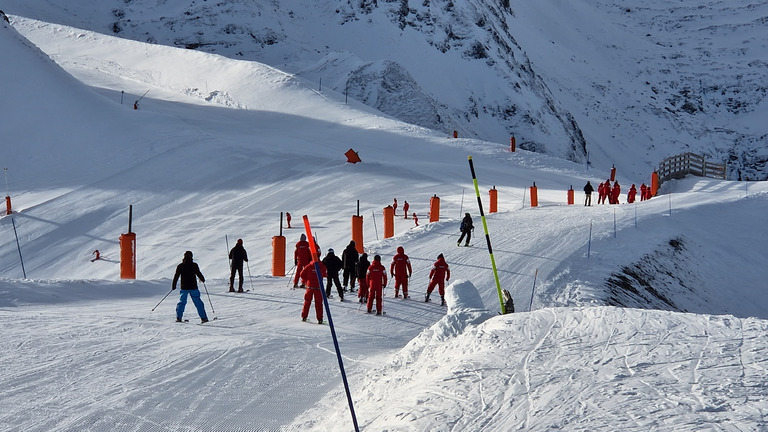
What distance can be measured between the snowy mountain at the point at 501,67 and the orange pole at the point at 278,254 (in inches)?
1487

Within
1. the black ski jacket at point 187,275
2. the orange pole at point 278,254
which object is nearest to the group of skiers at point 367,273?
the black ski jacket at point 187,275

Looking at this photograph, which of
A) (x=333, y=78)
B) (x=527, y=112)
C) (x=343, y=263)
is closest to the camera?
(x=343, y=263)

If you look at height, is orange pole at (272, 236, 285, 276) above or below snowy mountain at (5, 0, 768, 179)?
below

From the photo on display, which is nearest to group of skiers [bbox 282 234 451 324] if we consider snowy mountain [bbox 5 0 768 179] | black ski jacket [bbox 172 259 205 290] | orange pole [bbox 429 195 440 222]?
black ski jacket [bbox 172 259 205 290]

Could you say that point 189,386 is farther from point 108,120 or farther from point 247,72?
point 247,72

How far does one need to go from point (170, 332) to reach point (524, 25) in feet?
318

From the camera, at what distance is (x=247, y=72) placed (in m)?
53.9

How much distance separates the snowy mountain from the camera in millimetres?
69312

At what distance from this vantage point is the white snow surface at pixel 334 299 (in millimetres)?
7566

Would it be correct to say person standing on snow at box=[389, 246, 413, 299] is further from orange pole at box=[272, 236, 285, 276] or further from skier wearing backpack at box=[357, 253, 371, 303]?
orange pole at box=[272, 236, 285, 276]

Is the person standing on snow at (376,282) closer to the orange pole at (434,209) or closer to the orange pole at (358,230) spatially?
the orange pole at (358,230)

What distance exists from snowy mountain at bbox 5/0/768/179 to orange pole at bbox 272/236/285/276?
37.8 metres

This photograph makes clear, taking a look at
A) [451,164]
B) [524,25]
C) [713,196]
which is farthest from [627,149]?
[713,196]

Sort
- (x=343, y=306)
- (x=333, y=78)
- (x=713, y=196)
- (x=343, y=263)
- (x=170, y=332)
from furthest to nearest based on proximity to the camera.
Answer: (x=333, y=78)
(x=713, y=196)
(x=343, y=263)
(x=343, y=306)
(x=170, y=332)
